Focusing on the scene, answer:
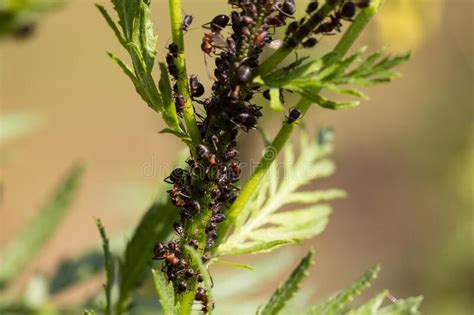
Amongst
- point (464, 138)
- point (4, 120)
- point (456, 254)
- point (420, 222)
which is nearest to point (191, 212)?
point (4, 120)

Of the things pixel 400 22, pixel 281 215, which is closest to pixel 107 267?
pixel 281 215

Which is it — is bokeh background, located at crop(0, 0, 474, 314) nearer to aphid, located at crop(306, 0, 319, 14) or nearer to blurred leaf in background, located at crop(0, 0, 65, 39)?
blurred leaf in background, located at crop(0, 0, 65, 39)

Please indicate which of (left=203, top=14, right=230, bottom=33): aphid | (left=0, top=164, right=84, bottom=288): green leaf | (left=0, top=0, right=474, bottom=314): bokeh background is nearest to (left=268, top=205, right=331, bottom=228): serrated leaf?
(left=203, top=14, right=230, bottom=33): aphid

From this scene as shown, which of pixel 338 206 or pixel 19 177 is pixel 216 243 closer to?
pixel 19 177

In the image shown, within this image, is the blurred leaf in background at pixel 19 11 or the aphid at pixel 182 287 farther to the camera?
the blurred leaf in background at pixel 19 11

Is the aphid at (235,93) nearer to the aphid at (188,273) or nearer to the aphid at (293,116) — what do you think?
the aphid at (293,116)

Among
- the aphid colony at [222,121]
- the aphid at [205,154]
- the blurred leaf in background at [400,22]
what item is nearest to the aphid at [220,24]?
the aphid colony at [222,121]
